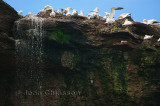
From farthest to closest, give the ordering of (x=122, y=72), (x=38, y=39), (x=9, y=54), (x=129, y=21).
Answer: (x=129, y=21) → (x=122, y=72) → (x=38, y=39) → (x=9, y=54)

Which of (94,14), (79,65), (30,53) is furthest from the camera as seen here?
(94,14)

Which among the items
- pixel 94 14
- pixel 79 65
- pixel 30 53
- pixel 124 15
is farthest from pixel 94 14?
pixel 30 53

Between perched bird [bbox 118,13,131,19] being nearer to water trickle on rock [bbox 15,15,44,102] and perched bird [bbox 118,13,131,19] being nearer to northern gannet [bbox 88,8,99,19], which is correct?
northern gannet [bbox 88,8,99,19]

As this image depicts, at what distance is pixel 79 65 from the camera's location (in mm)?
8484

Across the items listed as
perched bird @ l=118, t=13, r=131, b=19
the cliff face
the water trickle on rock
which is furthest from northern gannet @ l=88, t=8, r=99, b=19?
the water trickle on rock

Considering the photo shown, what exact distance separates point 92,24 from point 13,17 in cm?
390

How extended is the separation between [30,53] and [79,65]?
2.46m

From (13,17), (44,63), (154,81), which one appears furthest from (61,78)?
(154,81)

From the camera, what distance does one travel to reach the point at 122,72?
8.07 metres

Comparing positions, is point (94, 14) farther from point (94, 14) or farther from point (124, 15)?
point (124, 15)

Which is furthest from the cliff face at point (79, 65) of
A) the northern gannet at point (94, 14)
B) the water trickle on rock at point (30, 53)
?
the northern gannet at point (94, 14)

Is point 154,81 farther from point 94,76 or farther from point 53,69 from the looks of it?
point 53,69

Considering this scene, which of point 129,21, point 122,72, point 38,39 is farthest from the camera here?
point 129,21

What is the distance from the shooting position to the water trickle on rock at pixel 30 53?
24.0 feet
